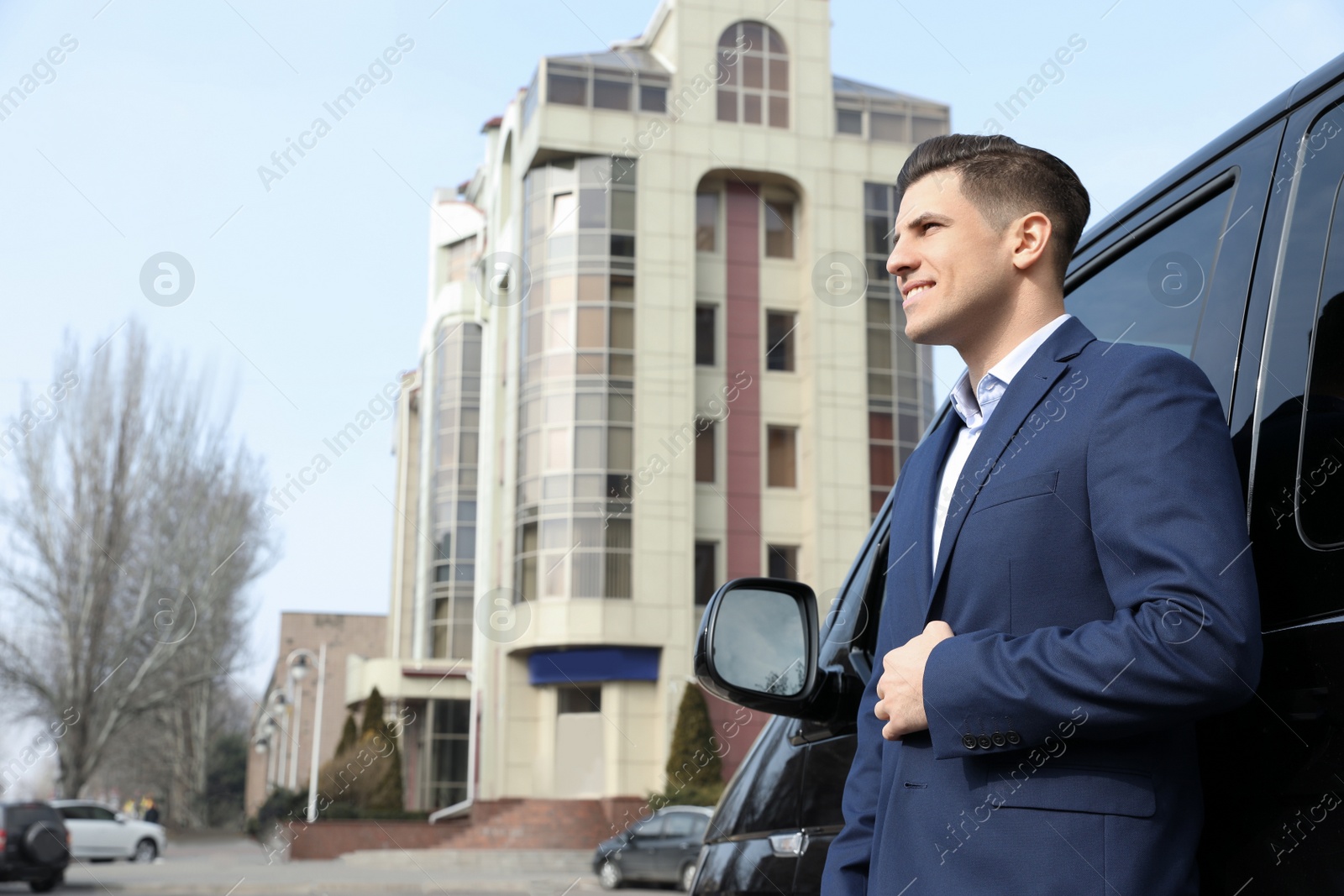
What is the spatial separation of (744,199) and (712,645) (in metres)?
35.7

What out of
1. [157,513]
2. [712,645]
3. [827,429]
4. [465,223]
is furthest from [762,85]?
[712,645]

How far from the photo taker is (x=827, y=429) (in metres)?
35.3

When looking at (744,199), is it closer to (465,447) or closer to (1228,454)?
(465,447)

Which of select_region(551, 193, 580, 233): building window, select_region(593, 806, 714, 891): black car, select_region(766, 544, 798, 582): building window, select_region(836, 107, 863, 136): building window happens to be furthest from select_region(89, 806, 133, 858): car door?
select_region(836, 107, 863, 136): building window

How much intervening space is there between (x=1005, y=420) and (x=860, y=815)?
671 mm

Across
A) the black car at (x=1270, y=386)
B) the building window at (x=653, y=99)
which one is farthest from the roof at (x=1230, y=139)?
the building window at (x=653, y=99)

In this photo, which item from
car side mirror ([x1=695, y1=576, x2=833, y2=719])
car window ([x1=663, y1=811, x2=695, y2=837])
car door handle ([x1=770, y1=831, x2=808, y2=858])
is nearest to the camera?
car side mirror ([x1=695, y1=576, x2=833, y2=719])

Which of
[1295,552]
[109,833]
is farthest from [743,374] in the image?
[1295,552]

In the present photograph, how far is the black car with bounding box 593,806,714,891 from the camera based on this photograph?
21.5 meters

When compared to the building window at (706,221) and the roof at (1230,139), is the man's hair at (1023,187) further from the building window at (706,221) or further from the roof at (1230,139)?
the building window at (706,221)

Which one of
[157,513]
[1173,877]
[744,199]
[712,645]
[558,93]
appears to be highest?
[558,93]

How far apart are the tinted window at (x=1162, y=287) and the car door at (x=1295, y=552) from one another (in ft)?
Result: 0.53

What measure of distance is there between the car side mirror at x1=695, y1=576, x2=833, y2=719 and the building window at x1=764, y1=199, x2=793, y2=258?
35.5 metres

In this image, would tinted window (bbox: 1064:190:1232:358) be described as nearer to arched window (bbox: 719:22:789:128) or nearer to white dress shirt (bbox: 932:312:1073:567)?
white dress shirt (bbox: 932:312:1073:567)
